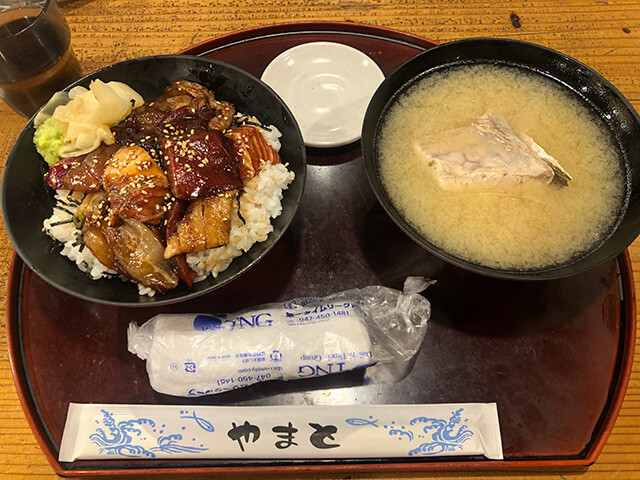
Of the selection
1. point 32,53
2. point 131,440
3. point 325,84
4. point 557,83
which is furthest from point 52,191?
point 557,83

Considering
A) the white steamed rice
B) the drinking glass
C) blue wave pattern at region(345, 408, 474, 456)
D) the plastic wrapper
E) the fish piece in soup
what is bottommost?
blue wave pattern at region(345, 408, 474, 456)

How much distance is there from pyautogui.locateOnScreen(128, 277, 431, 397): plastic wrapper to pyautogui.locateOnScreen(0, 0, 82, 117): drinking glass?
1389 mm

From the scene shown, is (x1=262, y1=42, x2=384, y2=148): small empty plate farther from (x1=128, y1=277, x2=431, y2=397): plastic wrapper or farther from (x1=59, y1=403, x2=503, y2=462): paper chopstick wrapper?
(x1=59, y1=403, x2=503, y2=462): paper chopstick wrapper

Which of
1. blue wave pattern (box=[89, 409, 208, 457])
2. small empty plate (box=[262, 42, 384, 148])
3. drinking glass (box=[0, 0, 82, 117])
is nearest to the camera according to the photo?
blue wave pattern (box=[89, 409, 208, 457])

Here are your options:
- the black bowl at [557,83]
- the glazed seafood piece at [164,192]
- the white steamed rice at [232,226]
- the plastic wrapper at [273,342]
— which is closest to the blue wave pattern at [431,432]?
the plastic wrapper at [273,342]

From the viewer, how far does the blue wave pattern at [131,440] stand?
5.23ft

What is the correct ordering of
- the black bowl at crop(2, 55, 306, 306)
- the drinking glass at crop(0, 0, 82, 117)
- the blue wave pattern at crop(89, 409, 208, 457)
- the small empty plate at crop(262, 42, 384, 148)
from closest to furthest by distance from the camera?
1. the blue wave pattern at crop(89, 409, 208, 457)
2. the black bowl at crop(2, 55, 306, 306)
3. the drinking glass at crop(0, 0, 82, 117)
4. the small empty plate at crop(262, 42, 384, 148)

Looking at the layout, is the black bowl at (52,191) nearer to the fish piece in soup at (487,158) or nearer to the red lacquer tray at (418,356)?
the red lacquer tray at (418,356)

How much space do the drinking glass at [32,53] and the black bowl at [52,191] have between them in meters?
0.42

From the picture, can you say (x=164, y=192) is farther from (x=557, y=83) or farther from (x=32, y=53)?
(x=557, y=83)

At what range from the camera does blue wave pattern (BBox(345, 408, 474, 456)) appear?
5.26 ft

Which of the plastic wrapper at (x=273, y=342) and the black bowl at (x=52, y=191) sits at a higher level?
the black bowl at (x=52, y=191)

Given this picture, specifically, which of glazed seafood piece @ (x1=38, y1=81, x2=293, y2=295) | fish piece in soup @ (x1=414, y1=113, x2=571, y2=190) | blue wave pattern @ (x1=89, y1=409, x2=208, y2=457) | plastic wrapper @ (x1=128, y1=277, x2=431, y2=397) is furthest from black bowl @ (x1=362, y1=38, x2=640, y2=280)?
blue wave pattern @ (x1=89, y1=409, x2=208, y2=457)

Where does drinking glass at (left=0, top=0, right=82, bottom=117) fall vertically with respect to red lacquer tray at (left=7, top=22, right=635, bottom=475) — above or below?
above
